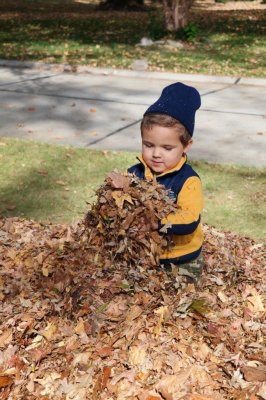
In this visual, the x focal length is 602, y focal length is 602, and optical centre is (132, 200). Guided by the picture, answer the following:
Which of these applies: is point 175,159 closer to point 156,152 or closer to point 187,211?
point 156,152

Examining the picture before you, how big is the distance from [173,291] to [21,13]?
24.7 m

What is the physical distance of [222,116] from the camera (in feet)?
33.3

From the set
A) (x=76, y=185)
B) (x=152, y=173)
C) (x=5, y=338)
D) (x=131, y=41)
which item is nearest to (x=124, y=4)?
(x=131, y=41)

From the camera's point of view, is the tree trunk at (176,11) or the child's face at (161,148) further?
the tree trunk at (176,11)

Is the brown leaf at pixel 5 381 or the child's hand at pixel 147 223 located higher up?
the child's hand at pixel 147 223

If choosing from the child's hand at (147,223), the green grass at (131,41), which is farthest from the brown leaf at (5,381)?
the green grass at (131,41)

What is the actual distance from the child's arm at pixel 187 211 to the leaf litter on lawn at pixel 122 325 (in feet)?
0.25

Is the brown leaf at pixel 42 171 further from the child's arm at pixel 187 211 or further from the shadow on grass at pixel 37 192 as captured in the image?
the child's arm at pixel 187 211

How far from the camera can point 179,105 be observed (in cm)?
358

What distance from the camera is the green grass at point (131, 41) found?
565 inches

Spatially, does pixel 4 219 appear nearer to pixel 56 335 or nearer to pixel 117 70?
pixel 56 335

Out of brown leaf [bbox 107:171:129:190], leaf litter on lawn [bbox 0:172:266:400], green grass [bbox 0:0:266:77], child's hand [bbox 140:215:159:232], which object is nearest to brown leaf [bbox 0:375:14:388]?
leaf litter on lawn [bbox 0:172:266:400]

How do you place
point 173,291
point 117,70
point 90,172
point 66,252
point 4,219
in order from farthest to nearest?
point 117,70
point 90,172
point 4,219
point 66,252
point 173,291

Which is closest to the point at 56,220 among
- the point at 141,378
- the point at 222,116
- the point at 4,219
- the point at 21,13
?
the point at 4,219
